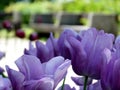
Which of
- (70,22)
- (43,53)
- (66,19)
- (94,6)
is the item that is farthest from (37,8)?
(43,53)

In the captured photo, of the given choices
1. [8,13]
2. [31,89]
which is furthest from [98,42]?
[8,13]

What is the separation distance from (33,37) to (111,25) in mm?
7850

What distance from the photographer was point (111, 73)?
0.85 meters

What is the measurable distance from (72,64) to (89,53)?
0.14 ft

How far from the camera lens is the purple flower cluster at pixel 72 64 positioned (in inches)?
32.3

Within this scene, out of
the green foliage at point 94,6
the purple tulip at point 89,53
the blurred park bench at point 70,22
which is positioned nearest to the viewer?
the purple tulip at point 89,53

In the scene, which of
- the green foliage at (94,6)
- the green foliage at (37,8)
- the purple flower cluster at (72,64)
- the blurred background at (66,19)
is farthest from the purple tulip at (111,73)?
the green foliage at (37,8)

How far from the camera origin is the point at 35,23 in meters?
→ 19.2

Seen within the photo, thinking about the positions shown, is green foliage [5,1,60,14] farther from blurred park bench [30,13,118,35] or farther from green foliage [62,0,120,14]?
green foliage [62,0,120,14]

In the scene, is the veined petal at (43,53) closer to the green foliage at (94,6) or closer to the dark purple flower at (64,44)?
the dark purple flower at (64,44)

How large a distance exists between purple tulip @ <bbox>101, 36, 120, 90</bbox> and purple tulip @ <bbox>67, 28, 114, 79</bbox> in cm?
6

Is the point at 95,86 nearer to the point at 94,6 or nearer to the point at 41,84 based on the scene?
the point at 41,84

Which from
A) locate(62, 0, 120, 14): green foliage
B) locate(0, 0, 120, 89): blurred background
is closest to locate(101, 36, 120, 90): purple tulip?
locate(0, 0, 120, 89): blurred background

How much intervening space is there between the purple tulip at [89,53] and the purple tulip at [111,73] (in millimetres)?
57
